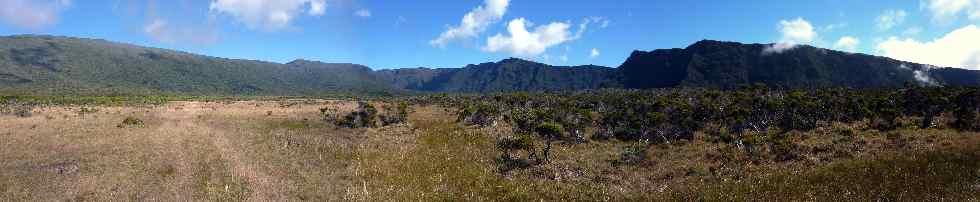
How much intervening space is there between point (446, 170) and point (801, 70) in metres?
188

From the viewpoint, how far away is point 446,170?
24.8 m

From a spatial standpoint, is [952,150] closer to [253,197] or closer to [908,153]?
[908,153]

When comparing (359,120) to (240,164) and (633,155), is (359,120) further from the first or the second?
(633,155)

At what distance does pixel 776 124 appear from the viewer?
38531 mm

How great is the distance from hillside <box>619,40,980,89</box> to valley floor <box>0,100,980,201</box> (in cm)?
15465

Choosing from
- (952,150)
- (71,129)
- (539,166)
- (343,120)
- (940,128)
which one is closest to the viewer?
(952,150)

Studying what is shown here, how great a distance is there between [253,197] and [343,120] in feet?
88.8

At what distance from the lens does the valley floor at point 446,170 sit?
17.6 m

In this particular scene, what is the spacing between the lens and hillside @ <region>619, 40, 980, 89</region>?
6634 inches

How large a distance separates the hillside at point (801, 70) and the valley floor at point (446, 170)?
15465cm

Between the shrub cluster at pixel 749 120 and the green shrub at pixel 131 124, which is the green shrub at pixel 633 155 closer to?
the shrub cluster at pixel 749 120


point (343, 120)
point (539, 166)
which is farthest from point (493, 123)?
point (539, 166)

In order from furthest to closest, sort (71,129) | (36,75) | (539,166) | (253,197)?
(36,75)
(71,129)
(539,166)
(253,197)

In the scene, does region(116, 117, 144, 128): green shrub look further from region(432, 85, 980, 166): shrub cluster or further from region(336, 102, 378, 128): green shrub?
region(432, 85, 980, 166): shrub cluster
